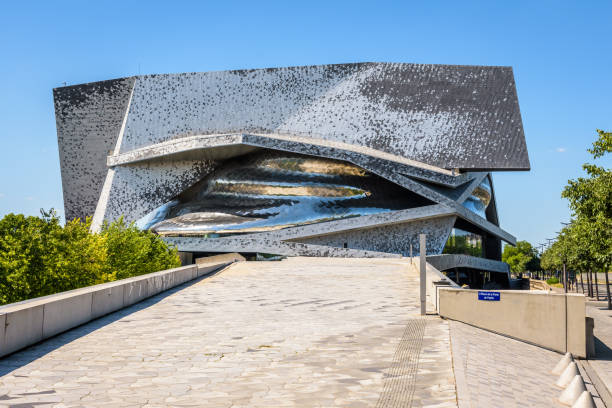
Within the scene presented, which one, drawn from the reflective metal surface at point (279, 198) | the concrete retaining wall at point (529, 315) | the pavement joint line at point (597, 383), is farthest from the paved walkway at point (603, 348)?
the reflective metal surface at point (279, 198)

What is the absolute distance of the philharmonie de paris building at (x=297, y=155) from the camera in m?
35.1

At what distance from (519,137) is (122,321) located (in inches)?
1228

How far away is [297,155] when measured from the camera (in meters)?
37.0

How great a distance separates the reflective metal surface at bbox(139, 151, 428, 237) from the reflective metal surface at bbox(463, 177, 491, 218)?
662 cm

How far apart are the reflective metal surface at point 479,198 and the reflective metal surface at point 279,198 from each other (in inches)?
261

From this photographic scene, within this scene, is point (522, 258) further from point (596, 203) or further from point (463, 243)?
point (596, 203)

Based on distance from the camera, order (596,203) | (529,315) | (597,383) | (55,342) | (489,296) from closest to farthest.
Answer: (55,342) < (597,383) < (489,296) < (529,315) < (596,203)

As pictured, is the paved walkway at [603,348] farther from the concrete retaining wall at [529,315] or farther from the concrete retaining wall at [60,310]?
the concrete retaining wall at [60,310]

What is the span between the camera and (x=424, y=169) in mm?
34750

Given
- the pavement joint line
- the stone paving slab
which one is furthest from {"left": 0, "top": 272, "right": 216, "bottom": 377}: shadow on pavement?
the pavement joint line

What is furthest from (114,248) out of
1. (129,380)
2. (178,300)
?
(129,380)

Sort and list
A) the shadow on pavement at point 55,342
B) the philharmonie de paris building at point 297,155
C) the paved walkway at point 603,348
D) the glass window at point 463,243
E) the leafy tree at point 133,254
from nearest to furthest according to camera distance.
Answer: the shadow on pavement at point 55,342 → the paved walkway at point 603,348 → the leafy tree at point 133,254 → the philharmonie de paris building at point 297,155 → the glass window at point 463,243

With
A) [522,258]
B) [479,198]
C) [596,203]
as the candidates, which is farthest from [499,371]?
[522,258]

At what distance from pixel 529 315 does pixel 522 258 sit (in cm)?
8345
